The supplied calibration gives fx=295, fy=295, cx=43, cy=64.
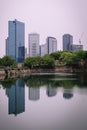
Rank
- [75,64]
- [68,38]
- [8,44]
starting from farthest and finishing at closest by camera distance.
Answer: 1. [68,38]
2. [8,44]
3. [75,64]

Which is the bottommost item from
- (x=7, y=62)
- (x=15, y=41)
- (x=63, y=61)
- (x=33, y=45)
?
(x=7, y=62)

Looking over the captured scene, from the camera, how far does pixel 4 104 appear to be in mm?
14648

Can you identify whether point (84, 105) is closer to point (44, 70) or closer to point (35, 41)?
point (44, 70)

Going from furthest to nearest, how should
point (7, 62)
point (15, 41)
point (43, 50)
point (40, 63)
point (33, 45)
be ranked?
point (33, 45) → point (43, 50) → point (15, 41) → point (40, 63) → point (7, 62)

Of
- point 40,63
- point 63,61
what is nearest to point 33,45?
point 63,61

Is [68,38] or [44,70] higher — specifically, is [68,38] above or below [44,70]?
above

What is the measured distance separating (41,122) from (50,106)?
10.7 feet

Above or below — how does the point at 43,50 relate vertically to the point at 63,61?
above

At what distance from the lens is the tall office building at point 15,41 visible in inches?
3670

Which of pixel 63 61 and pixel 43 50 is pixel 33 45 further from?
pixel 63 61

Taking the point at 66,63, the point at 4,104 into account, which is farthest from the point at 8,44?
the point at 4,104

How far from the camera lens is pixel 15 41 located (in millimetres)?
94375

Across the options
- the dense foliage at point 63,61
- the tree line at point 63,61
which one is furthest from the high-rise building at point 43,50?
the dense foliage at point 63,61

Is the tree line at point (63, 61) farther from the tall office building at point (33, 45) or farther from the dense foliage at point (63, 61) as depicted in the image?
the tall office building at point (33, 45)
